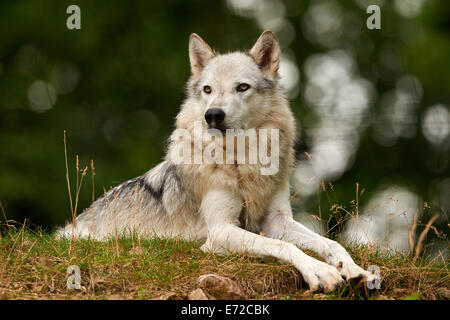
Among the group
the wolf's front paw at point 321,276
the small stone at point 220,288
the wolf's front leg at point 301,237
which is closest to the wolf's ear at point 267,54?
the wolf's front leg at point 301,237

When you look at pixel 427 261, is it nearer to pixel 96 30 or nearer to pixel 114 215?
pixel 114 215

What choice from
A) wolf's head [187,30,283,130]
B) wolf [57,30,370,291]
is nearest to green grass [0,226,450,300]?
wolf [57,30,370,291]

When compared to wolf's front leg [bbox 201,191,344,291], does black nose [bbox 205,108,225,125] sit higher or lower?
higher

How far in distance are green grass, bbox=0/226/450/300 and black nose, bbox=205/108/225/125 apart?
125 cm

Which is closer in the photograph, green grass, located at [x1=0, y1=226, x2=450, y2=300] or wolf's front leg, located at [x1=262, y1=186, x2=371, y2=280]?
green grass, located at [x1=0, y1=226, x2=450, y2=300]

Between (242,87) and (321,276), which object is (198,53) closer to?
(242,87)

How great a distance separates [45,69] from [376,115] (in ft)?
29.4

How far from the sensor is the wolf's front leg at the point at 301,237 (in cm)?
426

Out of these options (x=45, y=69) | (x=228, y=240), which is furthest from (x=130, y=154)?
(x=228, y=240)

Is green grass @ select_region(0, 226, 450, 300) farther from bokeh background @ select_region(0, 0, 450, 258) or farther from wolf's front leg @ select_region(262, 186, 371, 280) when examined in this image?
bokeh background @ select_region(0, 0, 450, 258)

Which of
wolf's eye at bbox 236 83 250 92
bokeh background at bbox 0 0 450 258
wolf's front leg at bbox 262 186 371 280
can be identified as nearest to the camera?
wolf's front leg at bbox 262 186 371 280

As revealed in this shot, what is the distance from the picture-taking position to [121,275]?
416 centimetres

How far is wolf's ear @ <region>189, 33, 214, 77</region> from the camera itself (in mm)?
5975

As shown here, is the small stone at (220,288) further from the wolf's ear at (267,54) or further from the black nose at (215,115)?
the wolf's ear at (267,54)
